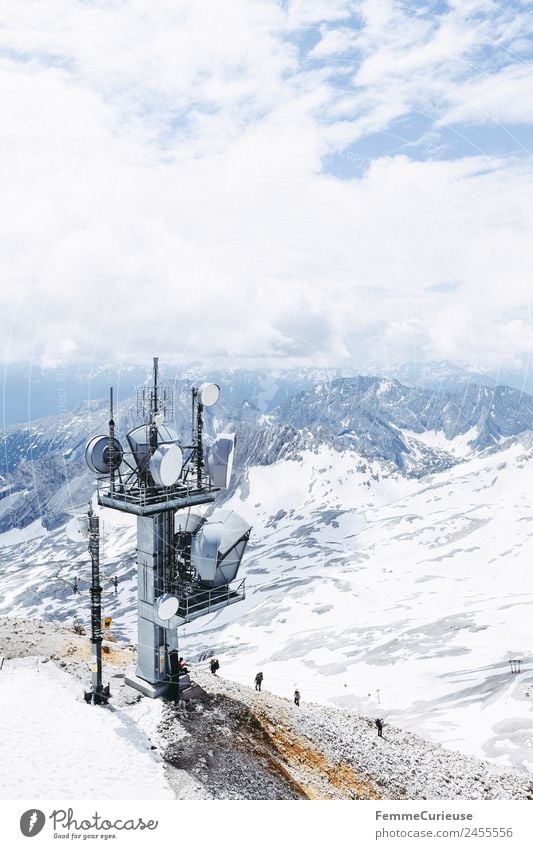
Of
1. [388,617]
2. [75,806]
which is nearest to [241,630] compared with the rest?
[388,617]

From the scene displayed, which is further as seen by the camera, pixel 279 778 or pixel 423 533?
pixel 423 533

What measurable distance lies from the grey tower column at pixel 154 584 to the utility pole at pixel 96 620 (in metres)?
2.45

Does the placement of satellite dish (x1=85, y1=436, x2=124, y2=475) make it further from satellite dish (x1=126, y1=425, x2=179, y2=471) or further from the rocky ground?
the rocky ground

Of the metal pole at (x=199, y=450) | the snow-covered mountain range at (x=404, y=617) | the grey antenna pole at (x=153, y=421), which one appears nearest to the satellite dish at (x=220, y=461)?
the metal pole at (x=199, y=450)

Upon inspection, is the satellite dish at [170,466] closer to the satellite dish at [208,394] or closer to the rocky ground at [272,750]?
the satellite dish at [208,394]

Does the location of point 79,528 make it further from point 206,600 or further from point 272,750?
point 272,750

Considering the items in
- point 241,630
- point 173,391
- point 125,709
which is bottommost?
point 241,630

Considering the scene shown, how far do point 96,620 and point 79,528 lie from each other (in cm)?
449

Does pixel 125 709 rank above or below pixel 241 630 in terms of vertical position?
above

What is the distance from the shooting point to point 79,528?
28.2m

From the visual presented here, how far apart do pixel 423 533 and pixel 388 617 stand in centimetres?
5854

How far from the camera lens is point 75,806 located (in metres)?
17.7

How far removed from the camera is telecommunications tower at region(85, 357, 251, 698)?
28.6m

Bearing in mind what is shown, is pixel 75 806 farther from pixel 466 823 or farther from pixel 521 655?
pixel 521 655
